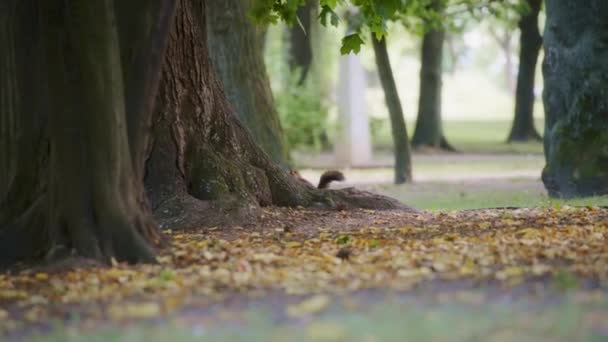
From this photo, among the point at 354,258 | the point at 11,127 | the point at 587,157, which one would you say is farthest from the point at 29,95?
the point at 587,157

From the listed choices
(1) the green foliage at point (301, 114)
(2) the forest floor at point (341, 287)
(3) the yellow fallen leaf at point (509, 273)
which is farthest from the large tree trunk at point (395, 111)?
(3) the yellow fallen leaf at point (509, 273)

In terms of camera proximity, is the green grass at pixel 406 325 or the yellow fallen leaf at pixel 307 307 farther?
the yellow fallen leaf at pixel 307 307

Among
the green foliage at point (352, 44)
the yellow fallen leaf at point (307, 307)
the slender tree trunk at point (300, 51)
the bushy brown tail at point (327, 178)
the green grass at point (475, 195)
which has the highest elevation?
the slender tree trunk at point (300, 51)

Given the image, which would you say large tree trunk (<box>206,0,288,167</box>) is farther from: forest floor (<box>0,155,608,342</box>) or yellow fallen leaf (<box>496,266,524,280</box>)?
yellow fallen leaf (<box>496,266,524,280</box>)

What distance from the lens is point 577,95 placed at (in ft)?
55.4

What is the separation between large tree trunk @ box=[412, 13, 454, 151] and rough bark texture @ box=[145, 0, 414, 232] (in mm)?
27321

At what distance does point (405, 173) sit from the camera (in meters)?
24.7

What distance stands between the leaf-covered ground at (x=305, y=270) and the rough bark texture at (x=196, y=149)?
0.58m

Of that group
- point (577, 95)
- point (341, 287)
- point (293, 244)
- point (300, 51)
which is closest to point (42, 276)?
point (341, 287)

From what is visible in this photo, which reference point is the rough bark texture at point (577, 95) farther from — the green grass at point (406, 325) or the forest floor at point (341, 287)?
the green grass at point (406, 325)

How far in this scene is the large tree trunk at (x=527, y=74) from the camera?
3916 cm

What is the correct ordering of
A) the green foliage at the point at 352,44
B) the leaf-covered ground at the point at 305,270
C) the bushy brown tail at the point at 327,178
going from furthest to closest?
the bushy brown tail at the point at 327,178
the green foliage at the point at 352,44
the leaf-covered ground at the point at 305,270

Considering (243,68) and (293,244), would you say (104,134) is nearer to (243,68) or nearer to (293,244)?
(293,244)

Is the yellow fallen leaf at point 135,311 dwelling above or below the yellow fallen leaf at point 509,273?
above
